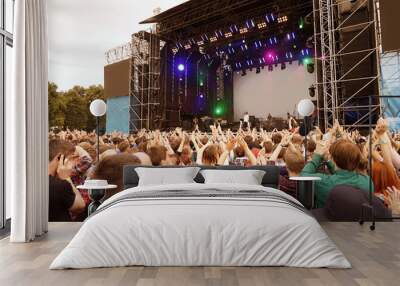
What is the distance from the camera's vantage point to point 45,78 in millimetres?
4332

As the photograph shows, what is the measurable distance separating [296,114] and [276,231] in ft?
7.96

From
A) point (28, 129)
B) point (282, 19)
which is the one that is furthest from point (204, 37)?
point (28, 129)

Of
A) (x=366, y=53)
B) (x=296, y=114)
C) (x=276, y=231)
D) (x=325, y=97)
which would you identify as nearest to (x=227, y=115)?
(x=296, y=114)

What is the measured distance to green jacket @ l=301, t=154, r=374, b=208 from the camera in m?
4.93

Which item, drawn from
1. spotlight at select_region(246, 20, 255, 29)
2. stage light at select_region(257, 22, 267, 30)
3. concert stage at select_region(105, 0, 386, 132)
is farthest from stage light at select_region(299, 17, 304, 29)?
spotlight at select_region(246, 20, 255, 29)

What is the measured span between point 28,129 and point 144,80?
1880mm

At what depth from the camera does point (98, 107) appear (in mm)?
5191

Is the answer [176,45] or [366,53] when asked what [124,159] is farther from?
[366,53]

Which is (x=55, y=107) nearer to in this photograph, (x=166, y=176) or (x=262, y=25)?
(x=166, y=176)

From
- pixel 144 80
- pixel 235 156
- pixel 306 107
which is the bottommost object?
pixel 235 156

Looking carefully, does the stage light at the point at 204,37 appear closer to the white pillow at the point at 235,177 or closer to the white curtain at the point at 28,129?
the white pillow at the point at 235,177

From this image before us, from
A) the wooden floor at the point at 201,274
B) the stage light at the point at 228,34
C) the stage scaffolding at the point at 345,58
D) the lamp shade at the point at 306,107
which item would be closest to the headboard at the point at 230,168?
the lamp shade at the point at 306,107

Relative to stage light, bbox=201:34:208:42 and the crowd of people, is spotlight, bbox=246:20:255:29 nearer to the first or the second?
stage light, bbox=201:34:208:42

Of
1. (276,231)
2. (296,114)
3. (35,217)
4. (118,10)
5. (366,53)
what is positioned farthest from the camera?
(118,10)
